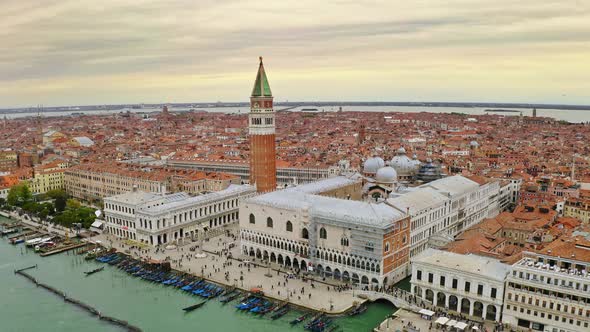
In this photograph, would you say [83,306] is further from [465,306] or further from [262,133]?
[465,306]

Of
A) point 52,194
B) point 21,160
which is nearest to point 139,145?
point 21,160

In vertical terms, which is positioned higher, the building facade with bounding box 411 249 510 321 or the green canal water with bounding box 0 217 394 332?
the building facade with bounding box 411 249 510 321

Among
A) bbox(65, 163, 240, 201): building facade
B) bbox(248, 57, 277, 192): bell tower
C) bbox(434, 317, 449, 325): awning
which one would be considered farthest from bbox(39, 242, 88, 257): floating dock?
bbox(434, 317, 449, 325): awning

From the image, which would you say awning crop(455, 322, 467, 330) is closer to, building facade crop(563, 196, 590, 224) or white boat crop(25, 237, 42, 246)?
building facade crop(563, 196, 590, 224)

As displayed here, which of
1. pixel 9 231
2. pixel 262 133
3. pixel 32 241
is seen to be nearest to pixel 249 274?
pixel 262 133

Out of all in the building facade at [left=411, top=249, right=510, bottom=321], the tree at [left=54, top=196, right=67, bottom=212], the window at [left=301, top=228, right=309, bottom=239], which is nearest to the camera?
the building facade at [left=411, top=249, right=510, bottom=321]

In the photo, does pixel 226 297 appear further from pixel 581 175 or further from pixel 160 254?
pixel 581 175
